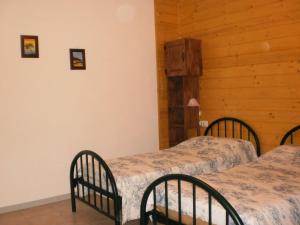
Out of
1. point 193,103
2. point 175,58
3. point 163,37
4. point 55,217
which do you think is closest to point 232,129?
point 193,103

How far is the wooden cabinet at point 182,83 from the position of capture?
174 inches

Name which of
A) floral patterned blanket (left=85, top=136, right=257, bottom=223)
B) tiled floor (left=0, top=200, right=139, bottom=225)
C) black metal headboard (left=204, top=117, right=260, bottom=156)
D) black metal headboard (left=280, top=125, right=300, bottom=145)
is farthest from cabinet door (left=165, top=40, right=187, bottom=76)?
tiled floor (left=0, top=200, right=139, bottom=225)

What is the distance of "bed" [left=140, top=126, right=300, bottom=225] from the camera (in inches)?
79.4

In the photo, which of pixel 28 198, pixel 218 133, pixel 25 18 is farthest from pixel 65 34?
pixel 218 133

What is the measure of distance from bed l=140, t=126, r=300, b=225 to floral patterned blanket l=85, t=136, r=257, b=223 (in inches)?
14.6

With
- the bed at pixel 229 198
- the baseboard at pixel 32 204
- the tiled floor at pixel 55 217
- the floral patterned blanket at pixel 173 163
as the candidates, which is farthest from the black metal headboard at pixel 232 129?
the baseboard at pixel 32 204

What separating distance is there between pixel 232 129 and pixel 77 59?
2208 millimetres

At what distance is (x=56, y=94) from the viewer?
3.91 metres

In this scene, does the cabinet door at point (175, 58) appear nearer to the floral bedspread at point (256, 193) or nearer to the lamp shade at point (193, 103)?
the lamp shade at point (193, 103)

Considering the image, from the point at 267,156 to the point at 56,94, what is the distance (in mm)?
2526

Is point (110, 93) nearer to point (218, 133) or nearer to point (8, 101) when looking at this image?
point (8, 101)

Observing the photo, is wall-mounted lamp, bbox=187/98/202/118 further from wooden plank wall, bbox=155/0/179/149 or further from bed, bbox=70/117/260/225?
wooden plank wall, bbox=155/0/179/149

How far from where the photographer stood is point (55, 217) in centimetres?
344

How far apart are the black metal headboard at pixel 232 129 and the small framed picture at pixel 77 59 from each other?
193cm
